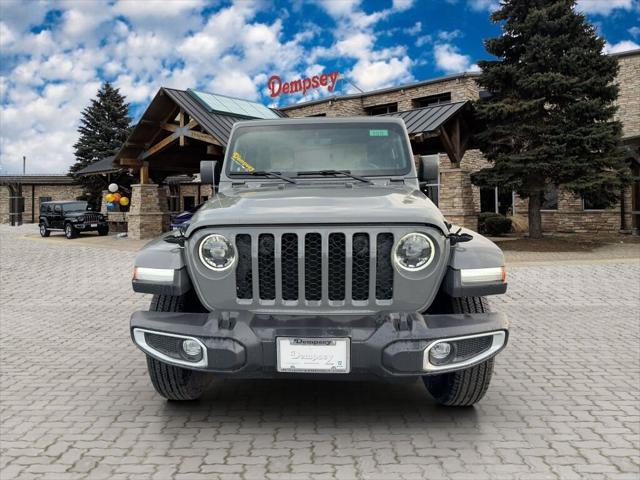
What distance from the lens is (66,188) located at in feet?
158

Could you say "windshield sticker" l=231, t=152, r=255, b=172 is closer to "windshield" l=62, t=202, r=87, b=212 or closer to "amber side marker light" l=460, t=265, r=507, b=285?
"amber side marker light" l=460, t=265, r=507, b=285

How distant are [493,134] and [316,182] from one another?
572 inches

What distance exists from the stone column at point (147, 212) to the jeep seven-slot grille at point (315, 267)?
68.3ft

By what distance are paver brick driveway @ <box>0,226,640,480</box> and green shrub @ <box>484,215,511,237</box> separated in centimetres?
1609

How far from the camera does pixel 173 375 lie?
4082 mm

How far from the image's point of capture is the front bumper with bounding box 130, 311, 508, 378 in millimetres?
3387

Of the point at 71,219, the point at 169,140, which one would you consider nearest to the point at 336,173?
the point at 169,140

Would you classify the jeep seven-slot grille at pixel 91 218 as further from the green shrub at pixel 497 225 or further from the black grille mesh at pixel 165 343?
the black grille mesh at pixel 165 343

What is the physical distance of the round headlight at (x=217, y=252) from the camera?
360cm

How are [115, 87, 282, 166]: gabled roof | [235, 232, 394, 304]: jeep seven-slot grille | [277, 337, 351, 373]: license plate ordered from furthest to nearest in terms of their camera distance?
[115, 87, 282, 166]: gabled roof → [235, 232, 394, 304]: jeep seven-slot grille → [277, 337, 351, 373]: license plate

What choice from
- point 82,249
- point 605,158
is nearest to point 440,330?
point 605,158

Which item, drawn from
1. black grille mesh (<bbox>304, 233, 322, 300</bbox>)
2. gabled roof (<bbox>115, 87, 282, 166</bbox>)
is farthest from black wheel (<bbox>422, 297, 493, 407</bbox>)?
gabled roof (<bbox>115, 87, 282, 166</bbox>)

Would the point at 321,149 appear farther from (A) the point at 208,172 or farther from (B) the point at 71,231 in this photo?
(B) the point at 71,231

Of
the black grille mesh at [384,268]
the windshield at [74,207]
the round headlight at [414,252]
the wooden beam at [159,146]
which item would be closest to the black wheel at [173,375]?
the black grille mesh at [384,268]
